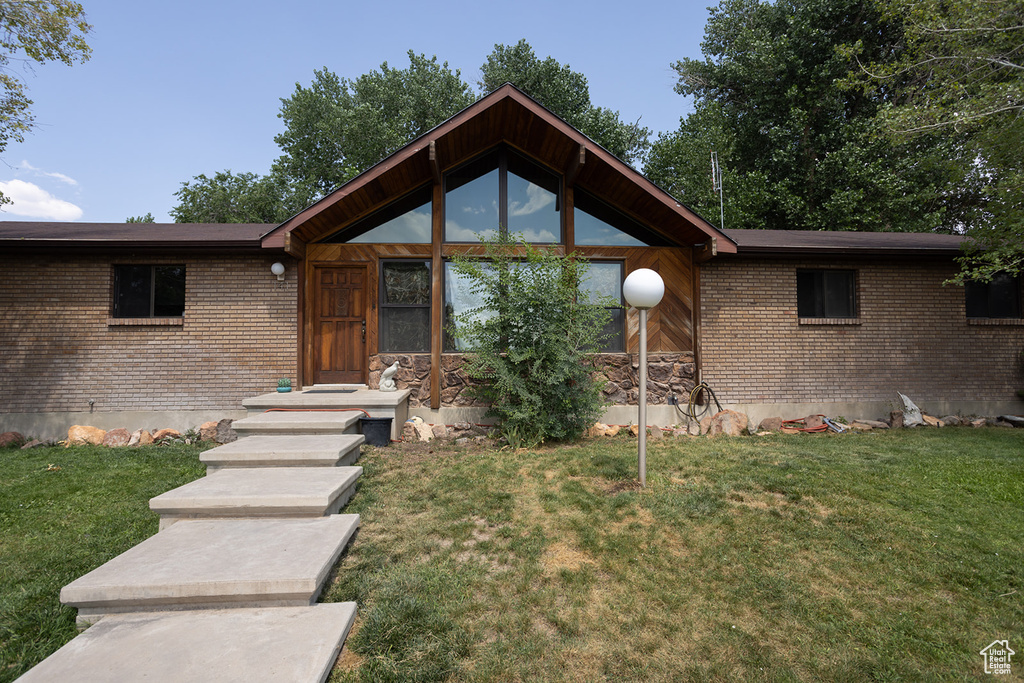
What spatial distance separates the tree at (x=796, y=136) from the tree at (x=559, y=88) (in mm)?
3040

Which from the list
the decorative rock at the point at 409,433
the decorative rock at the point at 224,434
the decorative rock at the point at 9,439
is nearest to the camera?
the decorative rock at the point at 409,433

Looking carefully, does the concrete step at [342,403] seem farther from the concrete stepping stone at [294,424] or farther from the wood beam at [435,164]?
the wood beam at [435,164]

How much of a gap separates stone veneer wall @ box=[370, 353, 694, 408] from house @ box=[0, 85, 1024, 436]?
34mm

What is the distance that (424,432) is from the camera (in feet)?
22.2

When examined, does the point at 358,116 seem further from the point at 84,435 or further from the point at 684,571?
the point at 684,571

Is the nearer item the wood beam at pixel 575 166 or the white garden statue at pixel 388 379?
the wood beam at pixel 575 166

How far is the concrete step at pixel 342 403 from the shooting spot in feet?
20.1

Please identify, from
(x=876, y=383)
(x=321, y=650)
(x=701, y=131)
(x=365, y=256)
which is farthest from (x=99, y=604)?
(x=701, y=131)

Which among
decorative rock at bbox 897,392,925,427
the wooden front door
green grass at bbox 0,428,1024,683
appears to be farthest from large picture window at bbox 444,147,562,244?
decorative rock at bbox 897,392,925,427

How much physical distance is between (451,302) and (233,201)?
19.3 m

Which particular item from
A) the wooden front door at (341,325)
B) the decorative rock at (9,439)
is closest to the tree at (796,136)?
the wooden front door at (341,325)

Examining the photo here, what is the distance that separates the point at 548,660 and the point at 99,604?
229 cm

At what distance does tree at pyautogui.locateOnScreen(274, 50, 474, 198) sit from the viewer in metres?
21.3

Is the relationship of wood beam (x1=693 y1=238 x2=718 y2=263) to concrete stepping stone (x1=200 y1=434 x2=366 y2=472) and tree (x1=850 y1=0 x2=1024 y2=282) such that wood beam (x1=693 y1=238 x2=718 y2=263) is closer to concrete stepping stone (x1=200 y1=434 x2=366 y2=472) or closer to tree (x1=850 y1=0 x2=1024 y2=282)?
tree (x1=850 y1=0 x2=1024 y2=282)
